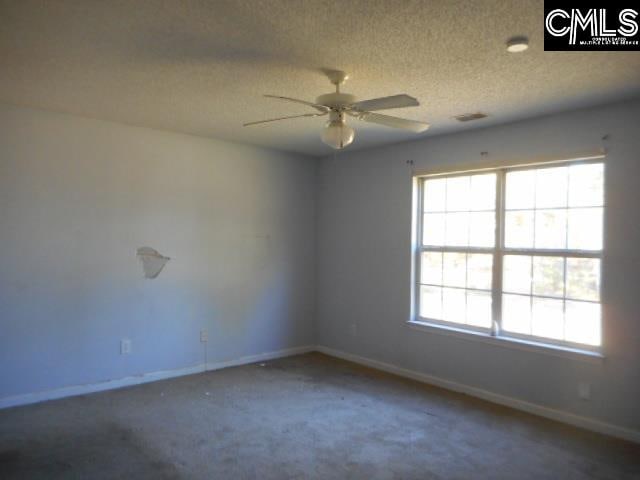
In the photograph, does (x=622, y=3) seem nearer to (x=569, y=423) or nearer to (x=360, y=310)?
(x=569, y=423)

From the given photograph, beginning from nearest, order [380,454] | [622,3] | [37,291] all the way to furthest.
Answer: [622,3]
[380,454]
[37,291]

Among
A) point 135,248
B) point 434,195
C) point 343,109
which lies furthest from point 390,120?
point 135,248

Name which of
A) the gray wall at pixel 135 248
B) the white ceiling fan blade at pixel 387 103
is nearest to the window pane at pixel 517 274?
the white ceiling fan blade at pixel 387 103

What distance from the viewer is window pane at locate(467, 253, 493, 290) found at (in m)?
4.20

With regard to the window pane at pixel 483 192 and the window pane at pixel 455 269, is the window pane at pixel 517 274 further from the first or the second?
the window pane at pixel 483 192

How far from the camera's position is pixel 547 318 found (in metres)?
3.81

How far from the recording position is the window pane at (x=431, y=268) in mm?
4605

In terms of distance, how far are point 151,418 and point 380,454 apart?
1740 millimetres

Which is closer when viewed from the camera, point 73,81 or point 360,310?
point 73,81

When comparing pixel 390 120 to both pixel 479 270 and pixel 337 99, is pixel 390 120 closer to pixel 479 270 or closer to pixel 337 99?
pixel 337 99

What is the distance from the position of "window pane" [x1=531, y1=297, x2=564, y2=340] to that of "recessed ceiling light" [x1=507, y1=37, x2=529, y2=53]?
7.05 feet

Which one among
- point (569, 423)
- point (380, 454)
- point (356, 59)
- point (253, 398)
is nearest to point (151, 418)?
point (253, 398)

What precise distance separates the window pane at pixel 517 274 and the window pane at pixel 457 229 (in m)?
0.46

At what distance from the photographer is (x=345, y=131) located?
9.11ft
